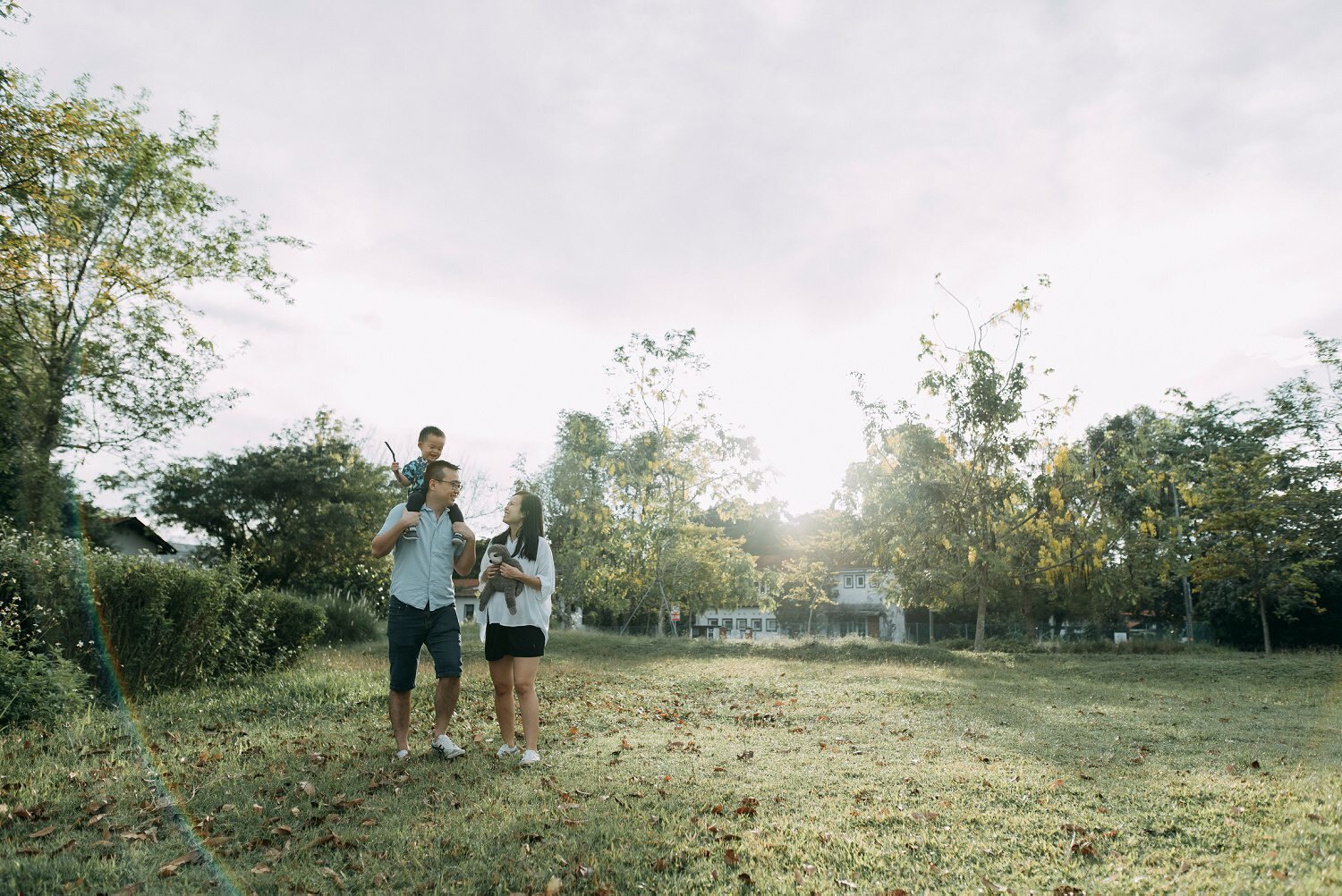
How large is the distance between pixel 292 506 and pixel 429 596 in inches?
1061

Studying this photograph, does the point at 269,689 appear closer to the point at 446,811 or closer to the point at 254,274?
the point at 446,811

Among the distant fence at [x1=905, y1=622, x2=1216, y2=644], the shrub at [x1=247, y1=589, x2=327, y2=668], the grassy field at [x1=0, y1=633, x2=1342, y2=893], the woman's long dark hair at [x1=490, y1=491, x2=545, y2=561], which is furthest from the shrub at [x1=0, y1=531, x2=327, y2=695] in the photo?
the distant fence at [x1=905, y1=622, x2=1216, y2=644]

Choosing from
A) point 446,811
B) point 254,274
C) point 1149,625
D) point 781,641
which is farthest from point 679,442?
point 1149,625

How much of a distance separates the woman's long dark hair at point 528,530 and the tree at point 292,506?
24719 millimetres

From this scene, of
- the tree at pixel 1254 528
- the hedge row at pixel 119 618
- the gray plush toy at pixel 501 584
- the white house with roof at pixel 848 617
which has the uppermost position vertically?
the tree at pixel 1254 528

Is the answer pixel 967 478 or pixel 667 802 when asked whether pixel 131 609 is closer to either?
pixel 667 802

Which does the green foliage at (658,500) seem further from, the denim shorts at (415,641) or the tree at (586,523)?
the denim shorts at (415,641)

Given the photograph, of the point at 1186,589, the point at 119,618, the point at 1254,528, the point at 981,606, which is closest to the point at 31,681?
the point at 119,618

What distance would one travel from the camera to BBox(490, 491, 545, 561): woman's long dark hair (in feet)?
18.9

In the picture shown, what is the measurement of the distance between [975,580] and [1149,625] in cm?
2589

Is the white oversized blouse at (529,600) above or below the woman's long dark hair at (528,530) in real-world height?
below

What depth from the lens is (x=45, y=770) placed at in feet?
16.4

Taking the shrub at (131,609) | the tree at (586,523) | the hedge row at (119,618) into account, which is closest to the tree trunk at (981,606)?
the tree at (586,523)

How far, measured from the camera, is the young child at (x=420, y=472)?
5.59 meters
